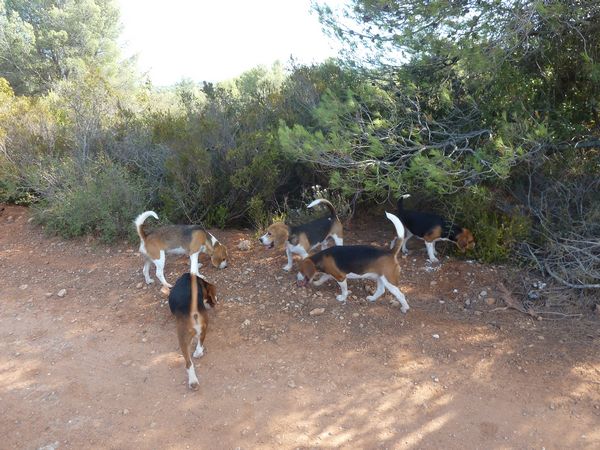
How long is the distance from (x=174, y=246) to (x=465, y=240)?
4195 mm

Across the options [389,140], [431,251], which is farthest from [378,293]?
[389,140]

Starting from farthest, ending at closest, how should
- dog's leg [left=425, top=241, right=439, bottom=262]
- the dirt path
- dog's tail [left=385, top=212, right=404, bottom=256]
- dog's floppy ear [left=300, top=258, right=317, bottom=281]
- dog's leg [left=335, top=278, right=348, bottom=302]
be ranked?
dog's leg [left=425, top=241, right=439, bottom=262], dog's floppy ear [left=300, top=258, right=317, bottom=281], dog's leg [left=335, top=278, right=348, bottom=302], dog's tail [left=385, top=212, right=404, bottom=256], the dirt path

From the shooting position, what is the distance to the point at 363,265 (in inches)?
219

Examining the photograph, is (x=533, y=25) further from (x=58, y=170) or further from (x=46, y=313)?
(x=58, y=170)

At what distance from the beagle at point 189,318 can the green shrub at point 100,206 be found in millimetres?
3059

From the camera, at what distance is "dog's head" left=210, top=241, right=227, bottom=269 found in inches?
266

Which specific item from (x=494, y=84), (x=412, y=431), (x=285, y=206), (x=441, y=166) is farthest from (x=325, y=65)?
(x=412, y=431)

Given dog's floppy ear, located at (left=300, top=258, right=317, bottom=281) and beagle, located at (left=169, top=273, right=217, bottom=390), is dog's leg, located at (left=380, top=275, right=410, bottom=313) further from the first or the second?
beagle, located at (left=169, top=273, right=217, bottom=390)

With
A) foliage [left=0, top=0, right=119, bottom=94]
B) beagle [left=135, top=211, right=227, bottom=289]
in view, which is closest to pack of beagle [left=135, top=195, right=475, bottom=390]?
beagle [left=135, top=211, right=227, bottom=289]

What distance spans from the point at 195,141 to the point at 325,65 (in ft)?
9.97

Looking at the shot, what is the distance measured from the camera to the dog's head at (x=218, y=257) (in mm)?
6746

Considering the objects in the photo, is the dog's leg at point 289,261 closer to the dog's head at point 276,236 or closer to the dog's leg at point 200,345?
the dog's head at point 276,236

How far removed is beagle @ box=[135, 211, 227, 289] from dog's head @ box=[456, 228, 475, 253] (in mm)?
3471

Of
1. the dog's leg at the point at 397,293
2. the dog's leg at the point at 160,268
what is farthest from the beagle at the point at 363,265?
the dog's leg at the point at 160,268
